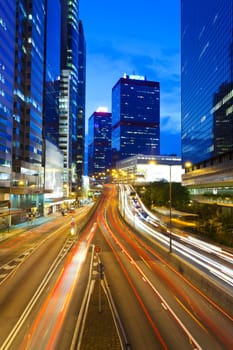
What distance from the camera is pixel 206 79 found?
99.1 metres

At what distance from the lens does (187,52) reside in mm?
123312

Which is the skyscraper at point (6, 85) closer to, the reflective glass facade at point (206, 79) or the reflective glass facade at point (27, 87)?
the reflective glass facade at point (27, 87)

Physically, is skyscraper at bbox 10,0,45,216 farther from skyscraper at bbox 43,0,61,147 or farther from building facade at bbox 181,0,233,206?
building facade at bbox 181,0,233,206

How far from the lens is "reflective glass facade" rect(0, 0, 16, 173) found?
206 feet

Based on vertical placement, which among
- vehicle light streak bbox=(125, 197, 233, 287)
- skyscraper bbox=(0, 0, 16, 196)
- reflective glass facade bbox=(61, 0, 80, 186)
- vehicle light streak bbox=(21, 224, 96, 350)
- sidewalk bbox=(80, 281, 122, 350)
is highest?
reflective glass facade bbox=(61, 0, 80, 186)

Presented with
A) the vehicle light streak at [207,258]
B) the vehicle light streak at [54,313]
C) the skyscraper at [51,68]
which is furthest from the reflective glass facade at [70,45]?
the vehicle light streak at [54,313]

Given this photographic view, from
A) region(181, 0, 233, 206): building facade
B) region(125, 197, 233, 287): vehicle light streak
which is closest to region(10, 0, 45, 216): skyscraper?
region(181, 0, 233, 206): building facade

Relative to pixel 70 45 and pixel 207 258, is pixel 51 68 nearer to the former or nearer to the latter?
pixel 70 45

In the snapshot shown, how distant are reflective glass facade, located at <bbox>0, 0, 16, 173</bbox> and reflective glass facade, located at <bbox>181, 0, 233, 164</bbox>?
2214 inches

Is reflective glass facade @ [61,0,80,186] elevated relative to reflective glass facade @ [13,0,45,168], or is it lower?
elevated

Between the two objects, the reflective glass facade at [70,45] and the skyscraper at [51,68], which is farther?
the reflective glass facade at [70,45]

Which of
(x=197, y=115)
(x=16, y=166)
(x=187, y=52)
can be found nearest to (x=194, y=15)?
(x=187, y=52)

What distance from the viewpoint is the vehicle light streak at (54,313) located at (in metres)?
14.3

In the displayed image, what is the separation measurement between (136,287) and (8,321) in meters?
9.50
